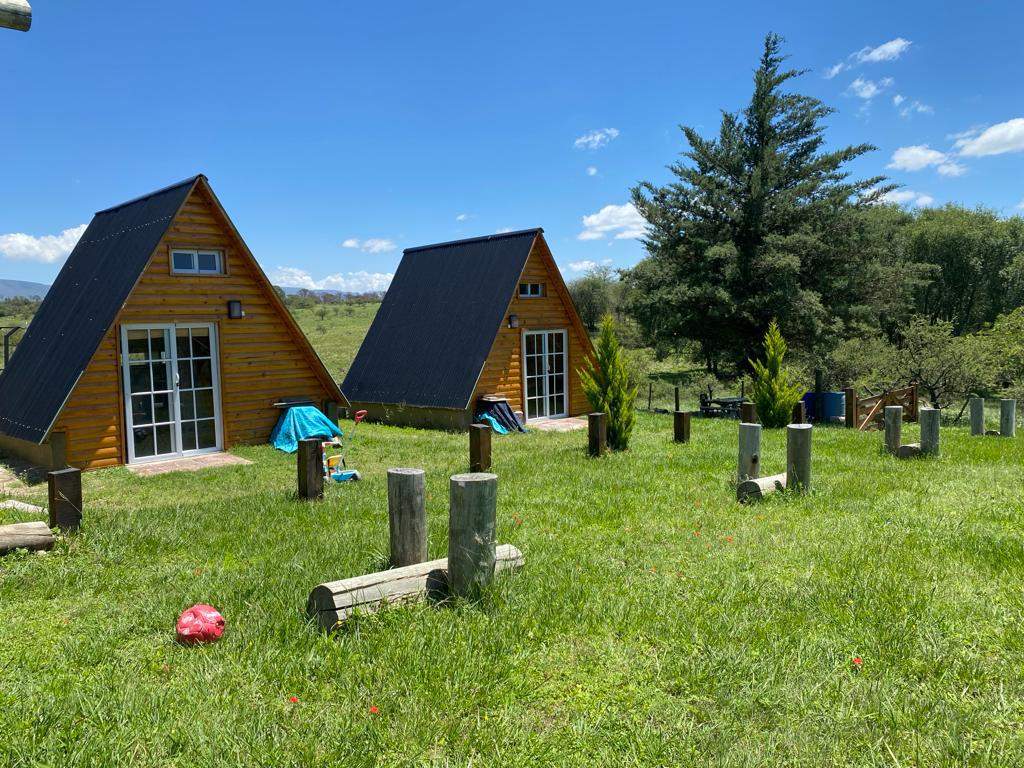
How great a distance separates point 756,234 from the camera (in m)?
24.9

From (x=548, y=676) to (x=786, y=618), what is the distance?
1610 mm

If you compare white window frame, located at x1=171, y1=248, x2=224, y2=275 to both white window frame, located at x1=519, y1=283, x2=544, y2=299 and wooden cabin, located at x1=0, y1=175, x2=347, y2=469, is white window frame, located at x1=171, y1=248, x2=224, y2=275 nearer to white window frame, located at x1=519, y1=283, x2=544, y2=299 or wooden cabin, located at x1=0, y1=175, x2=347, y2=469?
wooden cabin, located at x1=0, y1=175, x2=347, y2=469

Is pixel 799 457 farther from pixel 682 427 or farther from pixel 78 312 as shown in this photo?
pixel 78 312

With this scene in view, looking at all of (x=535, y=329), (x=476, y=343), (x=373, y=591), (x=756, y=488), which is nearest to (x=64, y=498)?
(x=373, y=591)

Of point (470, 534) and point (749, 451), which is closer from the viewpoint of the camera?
point (470, 534)

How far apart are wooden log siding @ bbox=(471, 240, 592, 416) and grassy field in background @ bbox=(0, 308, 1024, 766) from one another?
8.51 metres

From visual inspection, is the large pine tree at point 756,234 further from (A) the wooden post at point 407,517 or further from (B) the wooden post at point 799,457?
(A) the wooden post at point 407,517

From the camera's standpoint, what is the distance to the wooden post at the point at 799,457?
7559mm

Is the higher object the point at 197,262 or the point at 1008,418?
the point at 197,262

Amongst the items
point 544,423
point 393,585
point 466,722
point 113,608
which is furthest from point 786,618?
point 544,423

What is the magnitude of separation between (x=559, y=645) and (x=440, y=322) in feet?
43.6

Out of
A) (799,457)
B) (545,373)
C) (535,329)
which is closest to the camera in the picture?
(799,457)

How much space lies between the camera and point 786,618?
430 centimetres

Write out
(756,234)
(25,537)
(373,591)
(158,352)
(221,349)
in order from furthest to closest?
→ (756,234) → (221,349) → (158,352) → (25,537) → (373,591)
